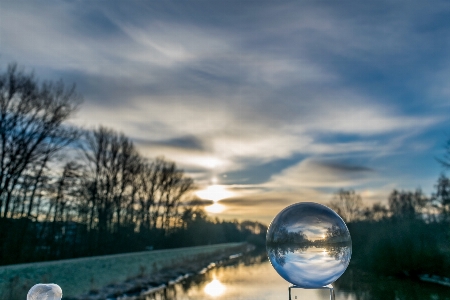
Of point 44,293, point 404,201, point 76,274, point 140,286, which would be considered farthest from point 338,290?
point 404,201

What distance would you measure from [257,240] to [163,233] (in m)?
69.6

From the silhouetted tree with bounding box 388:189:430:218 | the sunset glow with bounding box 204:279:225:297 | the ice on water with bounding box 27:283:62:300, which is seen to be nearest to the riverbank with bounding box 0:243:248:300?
the sunset glow with bounding box 204:279:225:297

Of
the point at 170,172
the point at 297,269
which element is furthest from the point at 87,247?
the point at 297,269

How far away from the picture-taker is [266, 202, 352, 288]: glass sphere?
377cm

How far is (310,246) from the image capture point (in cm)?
380

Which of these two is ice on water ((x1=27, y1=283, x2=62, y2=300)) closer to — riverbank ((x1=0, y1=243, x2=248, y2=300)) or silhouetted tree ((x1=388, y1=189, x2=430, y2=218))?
riverbank ((x1=0, y1=243, x2=248, y2=300))

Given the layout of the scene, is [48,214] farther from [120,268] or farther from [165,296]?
[165,296]

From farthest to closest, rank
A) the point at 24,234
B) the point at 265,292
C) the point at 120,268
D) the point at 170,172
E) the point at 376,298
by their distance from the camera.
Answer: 1. the point at 170,172
2. the point at 120,268
3. the point at 24,234
4. the point at 265,292
5. the point at 376,298

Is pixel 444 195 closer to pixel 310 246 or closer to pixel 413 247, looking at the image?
pixel 413 247

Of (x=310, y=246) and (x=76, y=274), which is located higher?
(x=310, y=246)

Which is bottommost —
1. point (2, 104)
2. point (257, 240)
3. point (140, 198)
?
point (257, 240)

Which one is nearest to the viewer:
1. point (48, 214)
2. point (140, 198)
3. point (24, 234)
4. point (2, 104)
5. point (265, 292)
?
point (265, 292)

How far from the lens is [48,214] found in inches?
1212

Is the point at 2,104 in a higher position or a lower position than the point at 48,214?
higher
